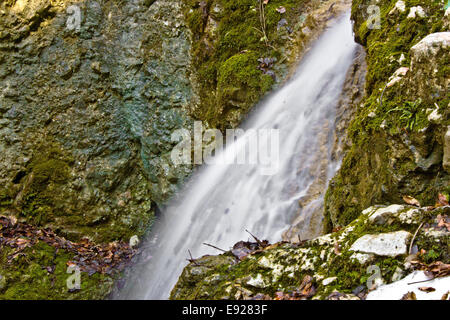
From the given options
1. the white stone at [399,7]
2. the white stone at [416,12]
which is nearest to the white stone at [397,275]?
the white stone at [416,12]

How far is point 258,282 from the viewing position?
7.83 ft

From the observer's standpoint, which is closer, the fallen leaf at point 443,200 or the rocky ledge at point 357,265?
the rocky ledge at point 357,265

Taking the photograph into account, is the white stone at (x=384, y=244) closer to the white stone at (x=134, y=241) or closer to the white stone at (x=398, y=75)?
the white stone at (x=398, y=75)

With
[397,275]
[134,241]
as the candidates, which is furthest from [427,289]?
[134,241]

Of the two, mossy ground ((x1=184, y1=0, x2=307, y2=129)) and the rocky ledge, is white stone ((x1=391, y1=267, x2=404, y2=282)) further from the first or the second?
mossy ground ((x1=184, y1=0, x2=307, y2=129))

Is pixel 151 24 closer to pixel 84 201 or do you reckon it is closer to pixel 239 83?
pixel 239 83

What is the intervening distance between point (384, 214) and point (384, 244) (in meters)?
0.26

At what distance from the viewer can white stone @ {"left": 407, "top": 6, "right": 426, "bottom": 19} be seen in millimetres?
2932

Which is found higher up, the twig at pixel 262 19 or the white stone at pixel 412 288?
the twig at pixel 262 19

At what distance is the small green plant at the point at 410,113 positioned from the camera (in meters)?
2.51

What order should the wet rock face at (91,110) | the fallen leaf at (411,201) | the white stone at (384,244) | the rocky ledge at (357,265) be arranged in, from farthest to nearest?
the wet rock face at (91,110) < the fallen leaf at (411,201) < the white stone at (384,244) < the rocky ledge at (357,265)

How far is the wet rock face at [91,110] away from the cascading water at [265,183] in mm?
791
